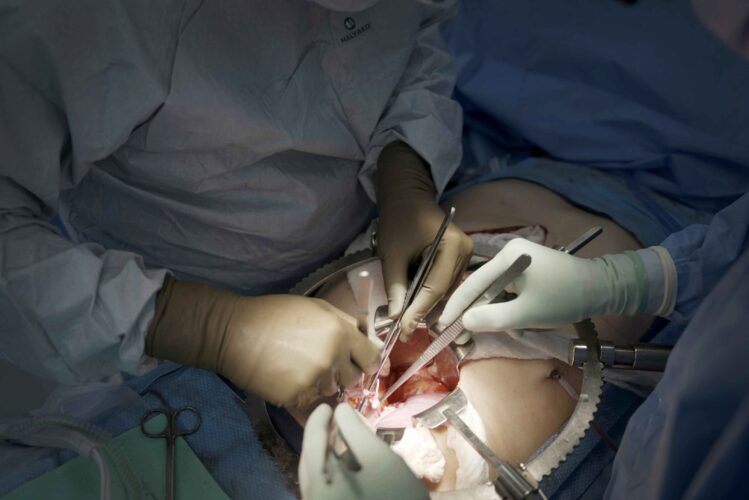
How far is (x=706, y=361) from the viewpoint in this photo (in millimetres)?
833

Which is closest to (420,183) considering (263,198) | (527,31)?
(263,198)

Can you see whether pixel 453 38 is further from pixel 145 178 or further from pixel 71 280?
pixel 71 280

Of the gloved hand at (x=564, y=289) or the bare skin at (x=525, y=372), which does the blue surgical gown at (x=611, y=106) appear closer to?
the bare skin at (x=525, y=372)

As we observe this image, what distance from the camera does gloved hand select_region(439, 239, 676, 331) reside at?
49.0 inches

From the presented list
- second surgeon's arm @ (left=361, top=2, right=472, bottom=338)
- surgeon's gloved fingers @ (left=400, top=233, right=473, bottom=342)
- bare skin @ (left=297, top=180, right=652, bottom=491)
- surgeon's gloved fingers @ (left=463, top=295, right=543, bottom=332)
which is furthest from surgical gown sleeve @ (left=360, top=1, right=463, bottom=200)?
surgeon's gloved fingers @ (left=463, top=295, right=543, bottom=332)

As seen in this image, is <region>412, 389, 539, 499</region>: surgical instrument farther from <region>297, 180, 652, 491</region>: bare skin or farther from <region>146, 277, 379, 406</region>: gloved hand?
<region>146, 277, 379, 406</region>: gloved hand

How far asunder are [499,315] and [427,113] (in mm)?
692

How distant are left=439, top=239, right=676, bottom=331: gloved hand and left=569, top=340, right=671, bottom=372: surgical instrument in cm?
8

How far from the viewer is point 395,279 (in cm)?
143

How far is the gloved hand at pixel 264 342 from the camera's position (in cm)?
127

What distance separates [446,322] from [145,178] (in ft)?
2.56

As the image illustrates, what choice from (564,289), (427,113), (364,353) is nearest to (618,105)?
(427,113)

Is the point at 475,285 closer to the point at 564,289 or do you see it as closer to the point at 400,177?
the point at 564,289

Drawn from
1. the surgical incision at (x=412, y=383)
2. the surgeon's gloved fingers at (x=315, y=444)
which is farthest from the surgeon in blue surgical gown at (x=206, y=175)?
the surgeon's gloved fingers at (x=315, y=444)
